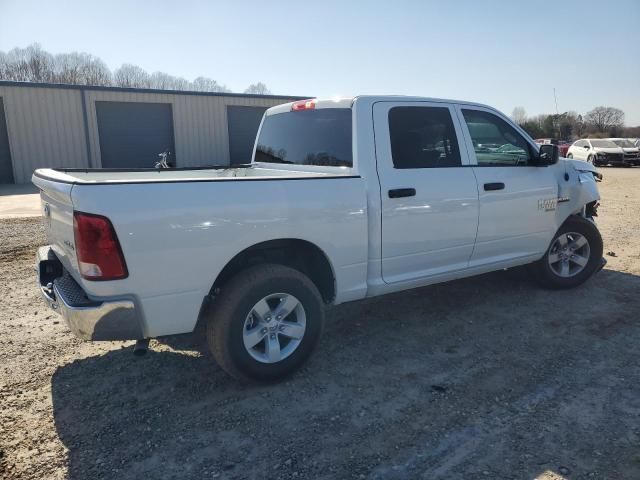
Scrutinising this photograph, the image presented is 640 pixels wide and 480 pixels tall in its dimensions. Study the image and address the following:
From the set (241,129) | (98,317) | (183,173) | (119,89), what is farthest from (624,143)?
(98,317)

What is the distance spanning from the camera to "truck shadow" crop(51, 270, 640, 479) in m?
2.63

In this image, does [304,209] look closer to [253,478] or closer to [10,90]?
[253,478]

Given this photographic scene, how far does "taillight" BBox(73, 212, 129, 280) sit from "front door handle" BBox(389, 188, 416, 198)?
6.47ft

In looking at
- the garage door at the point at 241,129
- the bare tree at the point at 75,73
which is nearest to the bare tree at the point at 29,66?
the bare tree at the point at 75,73

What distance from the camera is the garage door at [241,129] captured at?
21375 millimetres

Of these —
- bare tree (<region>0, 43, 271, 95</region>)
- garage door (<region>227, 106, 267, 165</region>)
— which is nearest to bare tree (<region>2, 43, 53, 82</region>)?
bare tree (<region>0, 43, 271, 95</region>)

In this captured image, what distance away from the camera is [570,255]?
5414mm

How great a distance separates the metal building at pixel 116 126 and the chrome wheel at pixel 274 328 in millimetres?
14839

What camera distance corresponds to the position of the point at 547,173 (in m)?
4.95

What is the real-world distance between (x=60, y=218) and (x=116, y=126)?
17322 millimetres

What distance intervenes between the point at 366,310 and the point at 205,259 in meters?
2.32

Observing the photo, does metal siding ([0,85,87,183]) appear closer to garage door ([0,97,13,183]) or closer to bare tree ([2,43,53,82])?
garage door ([0,97,13,183])

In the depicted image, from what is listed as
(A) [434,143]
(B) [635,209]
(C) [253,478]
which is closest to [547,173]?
(A) [434,143]

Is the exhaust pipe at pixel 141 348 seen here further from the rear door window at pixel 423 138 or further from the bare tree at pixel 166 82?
the bare tree at pixel 166 82
